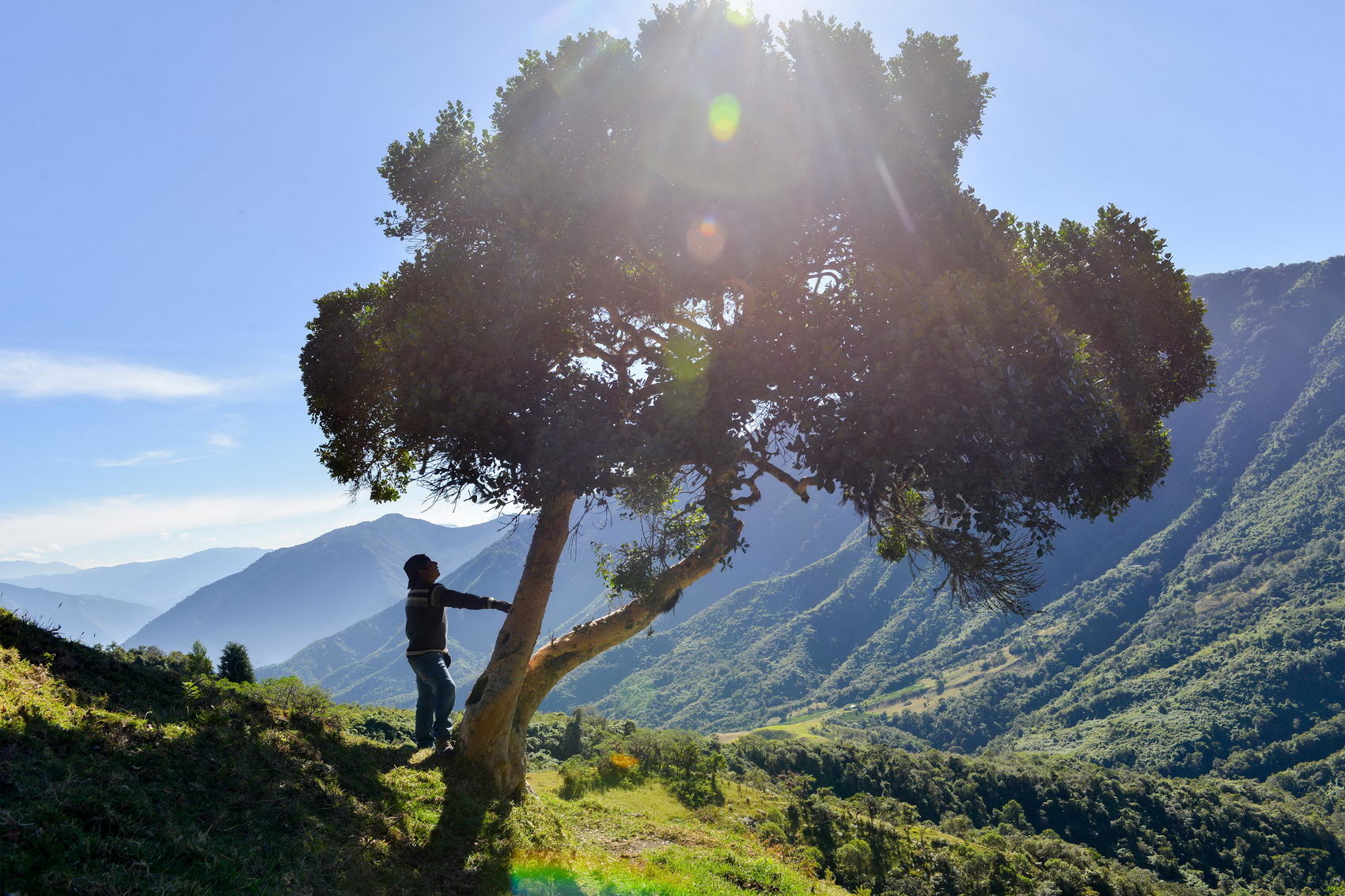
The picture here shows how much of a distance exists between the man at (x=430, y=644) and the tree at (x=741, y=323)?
0.65m

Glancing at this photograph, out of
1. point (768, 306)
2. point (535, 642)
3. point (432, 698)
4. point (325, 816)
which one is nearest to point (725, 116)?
point (768, 306)

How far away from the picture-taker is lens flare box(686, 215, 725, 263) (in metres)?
12.5

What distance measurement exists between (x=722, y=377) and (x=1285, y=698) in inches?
9096

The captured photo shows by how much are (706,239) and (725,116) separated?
214 cm

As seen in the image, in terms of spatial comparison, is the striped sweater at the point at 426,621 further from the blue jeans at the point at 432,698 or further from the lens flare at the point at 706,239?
the lens flare at the point at 706,239

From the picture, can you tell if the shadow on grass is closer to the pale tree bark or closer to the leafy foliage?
the pale tree bark

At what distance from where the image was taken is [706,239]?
12.6 m

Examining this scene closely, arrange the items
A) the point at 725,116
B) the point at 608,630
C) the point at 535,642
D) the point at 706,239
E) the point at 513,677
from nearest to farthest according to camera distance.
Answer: the point at 725,116, the point at 513,677, the point at 706,239, the point at 535,642, the point at 608,630

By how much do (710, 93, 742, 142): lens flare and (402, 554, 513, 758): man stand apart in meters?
9.11

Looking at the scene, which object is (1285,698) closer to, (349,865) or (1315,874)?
(1315,874)

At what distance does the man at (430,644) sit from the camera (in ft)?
37.8

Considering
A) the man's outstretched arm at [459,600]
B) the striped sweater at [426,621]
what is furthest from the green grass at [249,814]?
the man's outstretched arm at [459,600]

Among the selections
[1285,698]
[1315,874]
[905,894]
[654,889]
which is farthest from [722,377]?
[1285,698]

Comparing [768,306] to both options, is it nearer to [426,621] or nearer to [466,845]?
[426,621]
